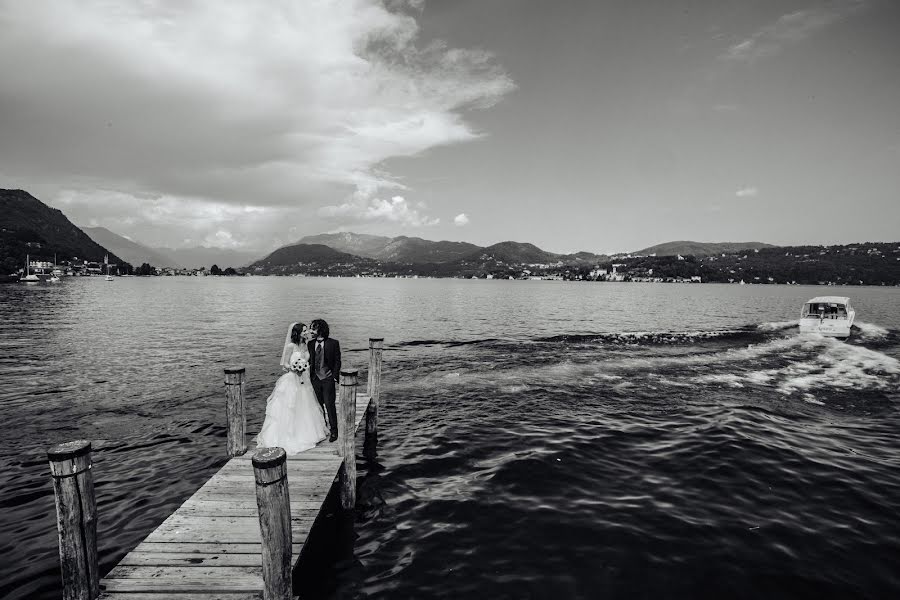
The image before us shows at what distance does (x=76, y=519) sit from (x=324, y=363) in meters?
6.49

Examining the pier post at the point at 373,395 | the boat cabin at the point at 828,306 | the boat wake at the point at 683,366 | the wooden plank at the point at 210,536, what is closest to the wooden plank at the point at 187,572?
the wooden plank at the point at 210,536

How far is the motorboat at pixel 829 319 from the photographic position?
1608 inches

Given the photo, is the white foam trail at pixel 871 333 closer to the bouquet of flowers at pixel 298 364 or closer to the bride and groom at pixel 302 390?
the bride and groom at pixel 302 390

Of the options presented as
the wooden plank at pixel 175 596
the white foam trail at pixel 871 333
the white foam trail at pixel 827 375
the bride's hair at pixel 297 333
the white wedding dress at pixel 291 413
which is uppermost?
the bride's hair at pixel 297 333

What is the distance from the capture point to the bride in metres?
11.9

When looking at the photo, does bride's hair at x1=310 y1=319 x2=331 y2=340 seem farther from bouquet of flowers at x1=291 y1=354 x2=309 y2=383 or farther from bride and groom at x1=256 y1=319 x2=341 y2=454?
bouquet of flowers at x1=291 y1=354 x2=309 y2=383

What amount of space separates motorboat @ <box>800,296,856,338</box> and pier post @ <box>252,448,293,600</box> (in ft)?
172

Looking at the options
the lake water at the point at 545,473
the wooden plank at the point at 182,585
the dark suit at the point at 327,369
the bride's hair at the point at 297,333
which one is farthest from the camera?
the dark suit at the point at 327,369

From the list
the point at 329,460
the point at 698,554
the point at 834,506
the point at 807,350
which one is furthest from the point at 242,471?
the point at 807,350

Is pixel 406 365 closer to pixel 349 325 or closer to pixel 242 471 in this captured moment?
pixel 242 471

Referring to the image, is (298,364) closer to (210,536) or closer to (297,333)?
(297,333)

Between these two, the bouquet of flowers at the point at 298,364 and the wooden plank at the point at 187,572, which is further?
the bouquet of flowers at the point at 298,364

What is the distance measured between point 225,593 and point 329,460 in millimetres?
4849

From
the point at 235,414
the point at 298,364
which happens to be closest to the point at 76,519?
the point at 235,414
